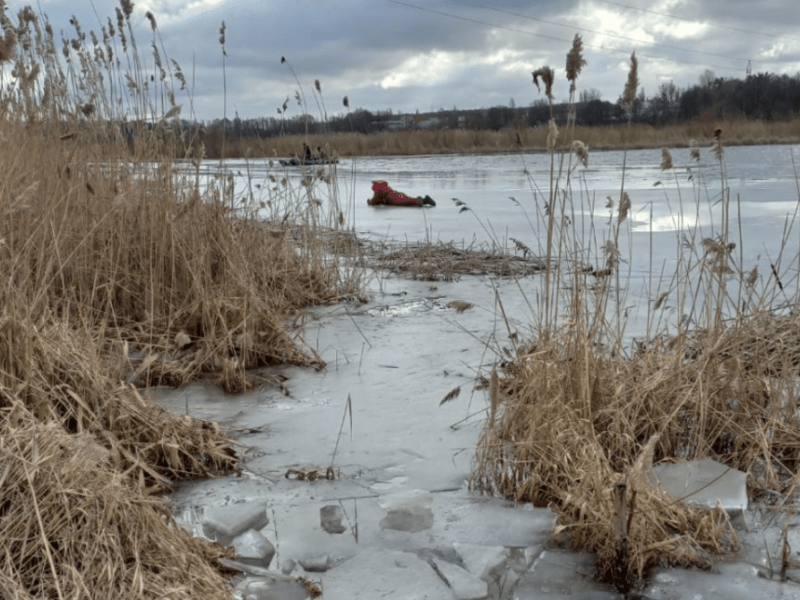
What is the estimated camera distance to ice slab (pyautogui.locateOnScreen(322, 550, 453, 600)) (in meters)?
2.00

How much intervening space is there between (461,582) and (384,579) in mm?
197

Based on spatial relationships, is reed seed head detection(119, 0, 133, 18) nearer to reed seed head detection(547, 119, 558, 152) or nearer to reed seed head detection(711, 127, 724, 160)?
reed seed head detection(547, 119, 558, 152)

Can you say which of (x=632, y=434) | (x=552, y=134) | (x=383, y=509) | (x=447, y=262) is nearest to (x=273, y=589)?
(x=383, y=509)

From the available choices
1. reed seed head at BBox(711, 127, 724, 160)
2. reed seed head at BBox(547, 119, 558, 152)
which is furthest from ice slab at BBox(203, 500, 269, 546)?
reed seed head at BBox(711, 127, 724, 160)

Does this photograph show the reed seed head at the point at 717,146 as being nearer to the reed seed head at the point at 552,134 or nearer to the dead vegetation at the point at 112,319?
the reed seed head at the point at 552,134

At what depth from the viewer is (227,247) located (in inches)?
173

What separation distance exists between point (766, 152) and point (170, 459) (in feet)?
66.7

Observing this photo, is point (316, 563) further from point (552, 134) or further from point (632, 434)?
point (552, 134)

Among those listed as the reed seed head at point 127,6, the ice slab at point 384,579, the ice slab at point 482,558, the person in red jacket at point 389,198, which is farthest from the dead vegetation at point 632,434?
the person in red jacket at point 389,198

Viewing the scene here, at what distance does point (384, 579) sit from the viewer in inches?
81.7

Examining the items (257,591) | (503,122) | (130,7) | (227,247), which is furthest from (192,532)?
(503,122)

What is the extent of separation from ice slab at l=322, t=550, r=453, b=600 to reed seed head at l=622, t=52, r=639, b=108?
165 centimetres

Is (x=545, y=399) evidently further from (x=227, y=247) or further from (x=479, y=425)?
(x=227, y=247)

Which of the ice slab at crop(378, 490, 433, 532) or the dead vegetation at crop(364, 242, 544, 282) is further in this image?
the dead vegetation at crop(364, 242, 544, 282)
